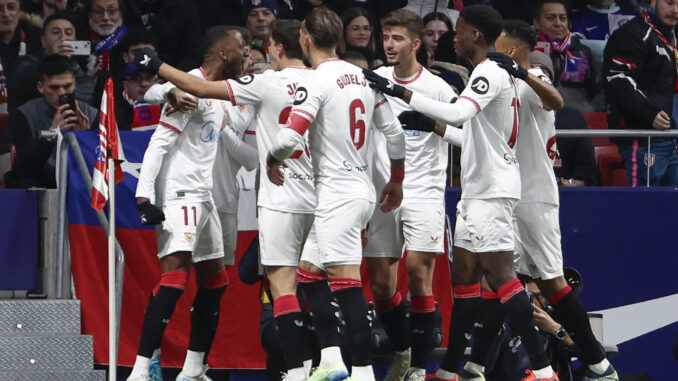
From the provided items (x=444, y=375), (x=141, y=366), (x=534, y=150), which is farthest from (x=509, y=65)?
(x=141, y=366)

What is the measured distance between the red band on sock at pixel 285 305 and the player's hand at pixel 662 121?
13.5 feet

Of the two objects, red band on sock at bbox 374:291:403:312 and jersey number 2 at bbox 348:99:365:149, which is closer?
jersey number 2 at bbox 348:99:365:149

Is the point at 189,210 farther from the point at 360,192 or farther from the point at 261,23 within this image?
the point at 261,23

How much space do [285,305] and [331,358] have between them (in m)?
0.47

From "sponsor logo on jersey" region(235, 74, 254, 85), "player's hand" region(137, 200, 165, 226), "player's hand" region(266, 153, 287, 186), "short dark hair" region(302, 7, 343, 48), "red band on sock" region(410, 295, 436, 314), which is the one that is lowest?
"red band on sock" region(410, 295, 436, 314)

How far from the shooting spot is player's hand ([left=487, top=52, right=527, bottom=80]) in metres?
8.61

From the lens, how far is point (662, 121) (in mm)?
11172

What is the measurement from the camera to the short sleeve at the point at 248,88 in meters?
8.71

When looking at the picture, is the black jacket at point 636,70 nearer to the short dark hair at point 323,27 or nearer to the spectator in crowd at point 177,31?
the spectator in crowd at point 177,31

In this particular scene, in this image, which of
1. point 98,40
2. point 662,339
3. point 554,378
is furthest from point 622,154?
point 98,40

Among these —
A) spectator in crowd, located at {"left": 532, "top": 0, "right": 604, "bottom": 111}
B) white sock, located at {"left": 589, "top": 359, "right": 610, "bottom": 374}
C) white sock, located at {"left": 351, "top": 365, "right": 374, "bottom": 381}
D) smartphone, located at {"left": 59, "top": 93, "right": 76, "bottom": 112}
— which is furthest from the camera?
spectator in crowd, located at {"left": 532, "top": 0, "right": 604, "bottom": 111}

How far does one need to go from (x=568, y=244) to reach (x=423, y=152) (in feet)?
6.94

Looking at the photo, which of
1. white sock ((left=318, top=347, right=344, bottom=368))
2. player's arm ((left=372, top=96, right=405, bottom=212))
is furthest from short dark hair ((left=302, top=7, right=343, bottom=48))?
white sock ((left=318, top=347, right=344, bottom=368))

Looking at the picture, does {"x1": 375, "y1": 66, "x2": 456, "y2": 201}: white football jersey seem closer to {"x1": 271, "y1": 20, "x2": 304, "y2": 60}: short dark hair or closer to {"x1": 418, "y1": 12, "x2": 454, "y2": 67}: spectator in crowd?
{"x1": 271, "y1": 20, "x2": 304, "y2": 60}: short dark hair
